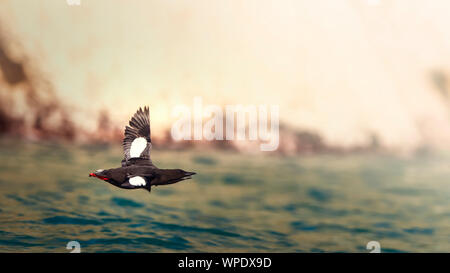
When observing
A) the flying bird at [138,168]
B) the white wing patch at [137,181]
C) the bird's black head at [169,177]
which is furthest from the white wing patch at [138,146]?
the bird's black head at [169,177]

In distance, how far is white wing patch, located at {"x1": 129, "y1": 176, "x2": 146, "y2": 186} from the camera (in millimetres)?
8289

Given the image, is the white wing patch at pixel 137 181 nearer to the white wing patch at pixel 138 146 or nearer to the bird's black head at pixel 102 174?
the bird's black head at pixel 102 174

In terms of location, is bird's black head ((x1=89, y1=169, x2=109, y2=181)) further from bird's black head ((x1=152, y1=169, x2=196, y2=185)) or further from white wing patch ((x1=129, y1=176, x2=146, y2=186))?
bird's black head ((x1=152, y1=169, x2=196, y2=185))

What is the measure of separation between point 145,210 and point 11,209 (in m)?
4.04

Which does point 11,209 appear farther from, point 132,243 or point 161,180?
point 161,180

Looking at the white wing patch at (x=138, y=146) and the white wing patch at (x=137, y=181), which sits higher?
the white wing patch at (x=138, y=146)

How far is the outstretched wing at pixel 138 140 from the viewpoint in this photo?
8.76 metres

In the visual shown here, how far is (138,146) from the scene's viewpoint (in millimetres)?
8945

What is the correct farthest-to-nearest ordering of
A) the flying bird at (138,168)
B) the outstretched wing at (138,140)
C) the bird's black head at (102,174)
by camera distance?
1. the outstretched wing at (138,140)
2. the flying bird at (138,168)
3. the bird's black head at (102,174)

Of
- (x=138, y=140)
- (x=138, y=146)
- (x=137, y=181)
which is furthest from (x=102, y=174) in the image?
(x=138, y=140)

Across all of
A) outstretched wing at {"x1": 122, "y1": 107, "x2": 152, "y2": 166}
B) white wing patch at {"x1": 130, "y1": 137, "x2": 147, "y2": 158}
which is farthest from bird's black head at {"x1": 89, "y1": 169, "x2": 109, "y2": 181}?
white wing patch at {"x1": 130, "y1": 137, "x2": 147, "y2": 158}

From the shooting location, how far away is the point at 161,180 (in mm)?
8367

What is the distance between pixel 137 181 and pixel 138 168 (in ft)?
1.12

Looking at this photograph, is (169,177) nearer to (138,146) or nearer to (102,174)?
(138,146)
